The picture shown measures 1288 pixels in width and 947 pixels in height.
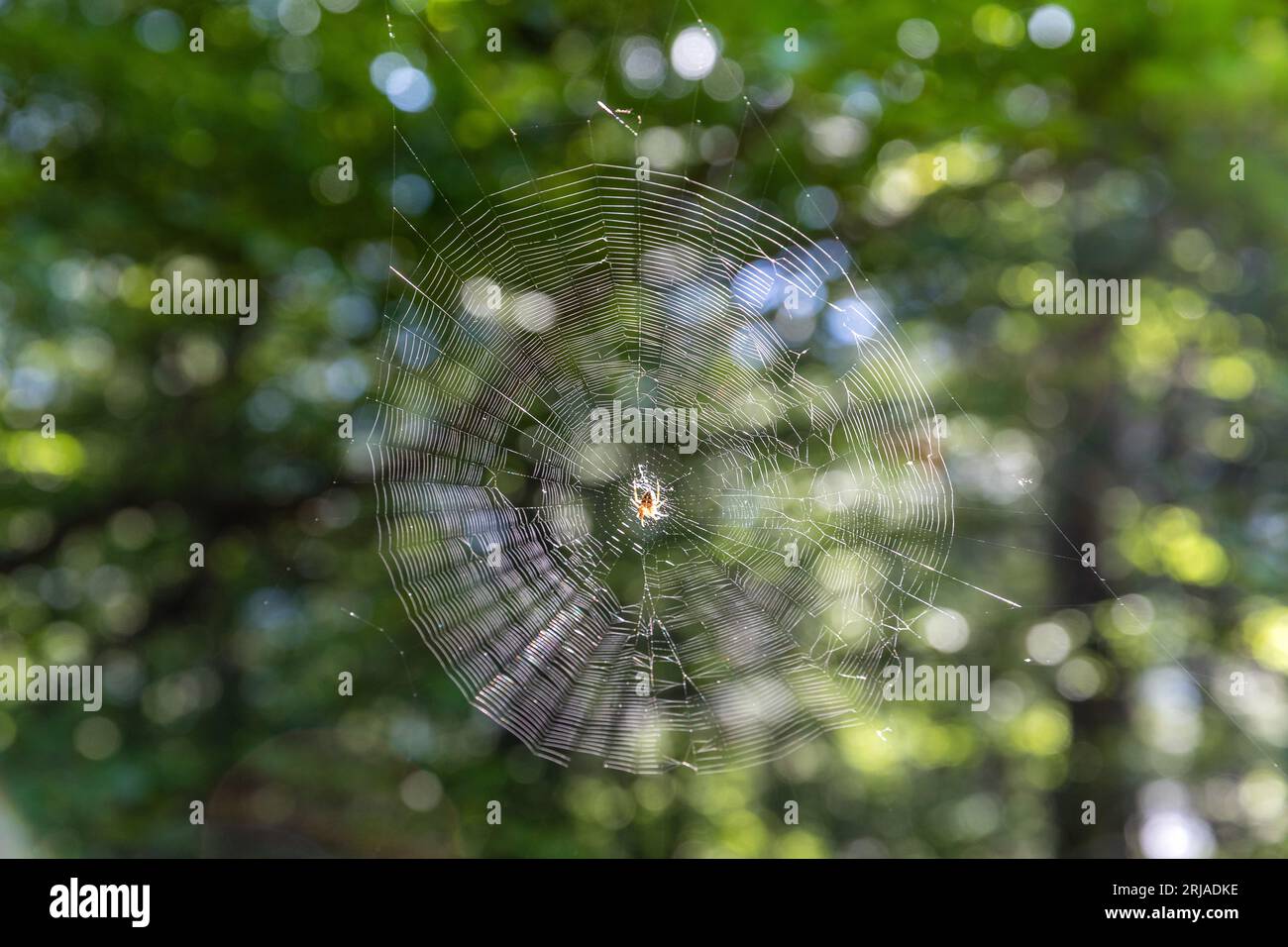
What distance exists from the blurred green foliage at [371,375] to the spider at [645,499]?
961 mm

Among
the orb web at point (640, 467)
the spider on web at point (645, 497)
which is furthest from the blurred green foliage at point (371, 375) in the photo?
the spider on web at point (645, 497)

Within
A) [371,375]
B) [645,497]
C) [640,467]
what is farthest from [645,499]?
[371,375]

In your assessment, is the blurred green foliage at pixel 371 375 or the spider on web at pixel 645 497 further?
the spider on web at pixel 645 497

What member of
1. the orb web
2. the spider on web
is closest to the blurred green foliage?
the orb web

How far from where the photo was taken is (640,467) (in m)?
3.33

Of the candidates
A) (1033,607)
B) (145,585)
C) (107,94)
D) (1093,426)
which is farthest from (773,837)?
(107,94)

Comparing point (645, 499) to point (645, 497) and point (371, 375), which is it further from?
point (371, 375)

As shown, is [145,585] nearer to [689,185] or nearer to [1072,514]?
[689,185]

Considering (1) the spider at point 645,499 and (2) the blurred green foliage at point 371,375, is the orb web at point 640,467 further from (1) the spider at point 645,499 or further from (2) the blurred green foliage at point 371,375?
(2) the blurred green foliage at point 371,375

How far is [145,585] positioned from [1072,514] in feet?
16.0

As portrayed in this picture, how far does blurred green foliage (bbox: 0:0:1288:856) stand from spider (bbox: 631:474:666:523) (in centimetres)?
96

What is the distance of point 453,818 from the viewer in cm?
386

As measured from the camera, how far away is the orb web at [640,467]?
300 centimetres

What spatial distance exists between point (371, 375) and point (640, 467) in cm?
120
